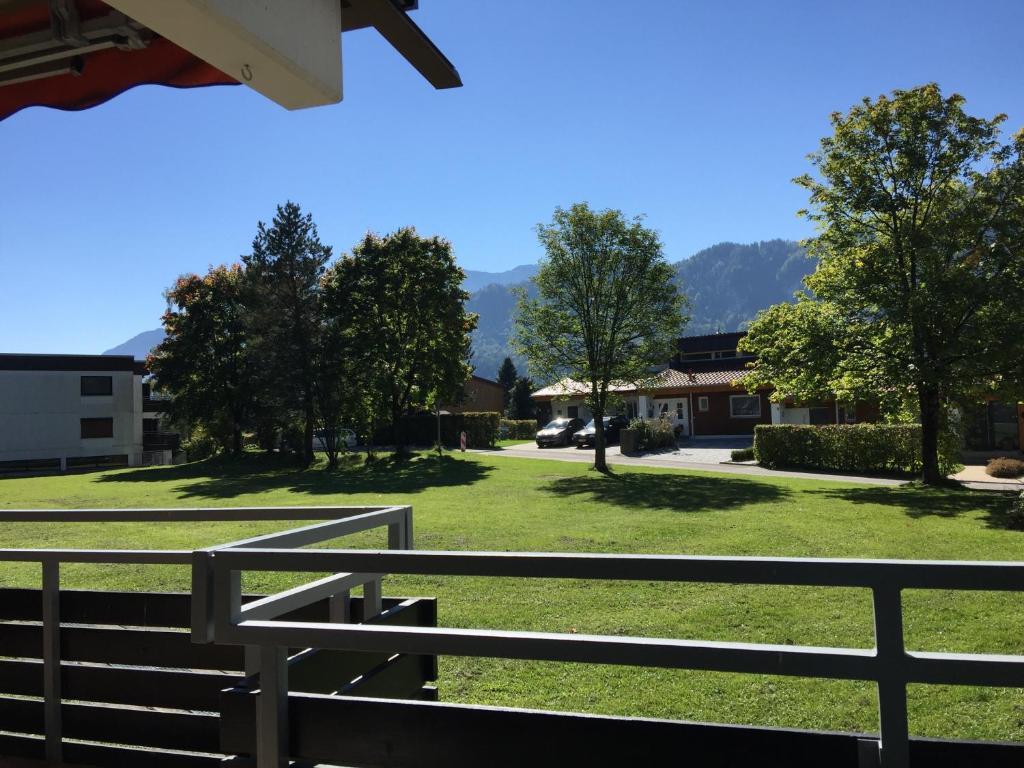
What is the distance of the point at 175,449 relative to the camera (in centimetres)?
5219

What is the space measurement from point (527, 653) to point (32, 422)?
52.2m

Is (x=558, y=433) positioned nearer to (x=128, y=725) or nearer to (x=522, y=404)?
(x=522, y=404)

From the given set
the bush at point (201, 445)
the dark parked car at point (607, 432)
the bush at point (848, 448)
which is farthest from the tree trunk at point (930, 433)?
the bush at point (201, 445)

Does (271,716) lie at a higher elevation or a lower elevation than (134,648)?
higher

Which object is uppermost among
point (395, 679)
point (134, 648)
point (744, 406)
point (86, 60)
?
point (86, 60)

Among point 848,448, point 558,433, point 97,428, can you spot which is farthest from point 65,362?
point 848,448

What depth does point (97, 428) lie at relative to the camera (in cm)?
4678

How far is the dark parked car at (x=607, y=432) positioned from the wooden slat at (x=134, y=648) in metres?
34.1

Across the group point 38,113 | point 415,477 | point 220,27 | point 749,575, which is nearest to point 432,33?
point 220,27

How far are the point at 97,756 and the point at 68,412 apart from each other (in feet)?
165

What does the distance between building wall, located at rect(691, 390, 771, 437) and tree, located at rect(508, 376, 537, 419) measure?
68.2 ft

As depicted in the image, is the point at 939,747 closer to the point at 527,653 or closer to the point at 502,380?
the point at 527,653

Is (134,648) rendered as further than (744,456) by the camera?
No

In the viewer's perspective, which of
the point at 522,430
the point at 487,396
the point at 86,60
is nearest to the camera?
the point at 86,60
